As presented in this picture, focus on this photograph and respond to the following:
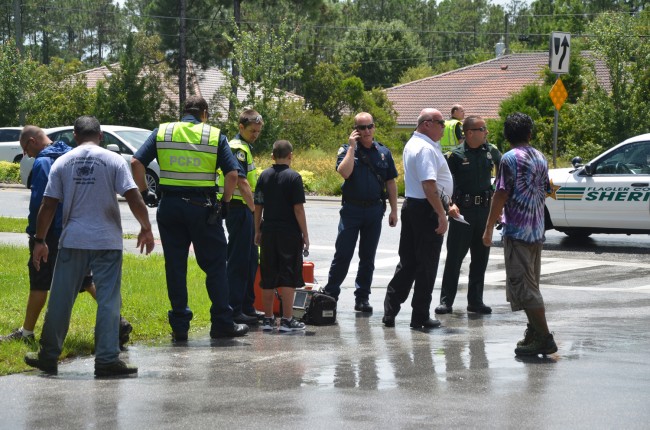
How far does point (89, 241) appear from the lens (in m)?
7.94

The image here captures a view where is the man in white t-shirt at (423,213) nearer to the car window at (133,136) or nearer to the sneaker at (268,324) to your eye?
the sneaker at (268,324)

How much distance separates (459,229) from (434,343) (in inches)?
84.1

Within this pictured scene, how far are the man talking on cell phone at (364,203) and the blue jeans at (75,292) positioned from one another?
353 cm

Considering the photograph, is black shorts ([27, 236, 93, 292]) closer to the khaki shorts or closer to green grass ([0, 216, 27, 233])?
the khaki shorts

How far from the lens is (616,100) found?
31469 mm

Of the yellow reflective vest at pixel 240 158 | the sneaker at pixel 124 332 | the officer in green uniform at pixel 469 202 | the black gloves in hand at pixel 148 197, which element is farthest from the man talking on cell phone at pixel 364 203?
the sneaker at pixel 124 332

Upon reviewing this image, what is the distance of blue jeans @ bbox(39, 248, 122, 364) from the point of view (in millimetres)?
7973

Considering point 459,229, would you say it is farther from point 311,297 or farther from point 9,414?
point 9,414

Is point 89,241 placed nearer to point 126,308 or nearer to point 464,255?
point 126,308

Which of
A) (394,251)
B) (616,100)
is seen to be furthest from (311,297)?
(616,100)

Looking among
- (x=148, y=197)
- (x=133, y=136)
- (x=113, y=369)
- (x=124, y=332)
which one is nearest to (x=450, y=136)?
(x=148, y=197)

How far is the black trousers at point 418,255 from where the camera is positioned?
1020 centimetres

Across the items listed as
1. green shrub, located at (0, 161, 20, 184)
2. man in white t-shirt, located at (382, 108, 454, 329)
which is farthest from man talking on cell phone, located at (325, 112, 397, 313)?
green shrub, located at (0, 161, 20, 184)

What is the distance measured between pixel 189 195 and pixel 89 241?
4.63 ft
